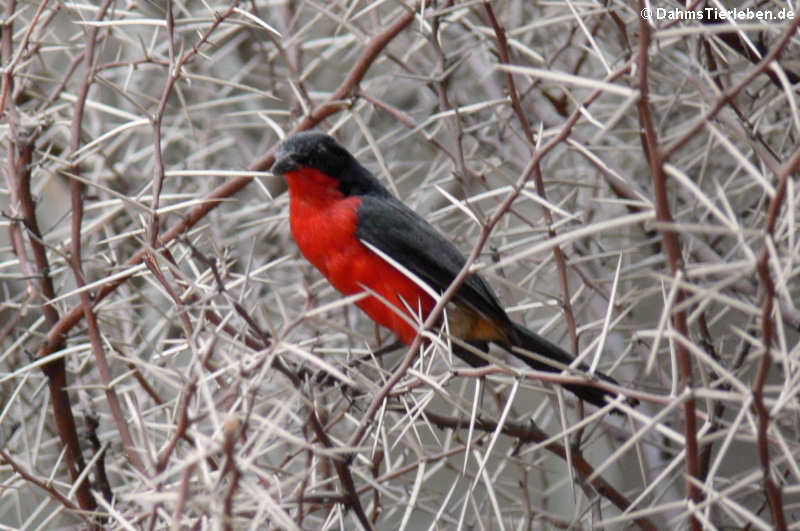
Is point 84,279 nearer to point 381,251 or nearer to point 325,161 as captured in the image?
point 381,251

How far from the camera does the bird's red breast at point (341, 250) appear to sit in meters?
3.10

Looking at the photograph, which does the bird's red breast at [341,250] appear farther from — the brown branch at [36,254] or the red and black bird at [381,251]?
the brown branch at [36,254]

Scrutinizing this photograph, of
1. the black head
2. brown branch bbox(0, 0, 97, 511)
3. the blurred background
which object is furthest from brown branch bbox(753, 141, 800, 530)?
the black head

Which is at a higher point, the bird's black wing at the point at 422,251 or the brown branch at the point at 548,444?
the bird's black wing at the point at 422,251

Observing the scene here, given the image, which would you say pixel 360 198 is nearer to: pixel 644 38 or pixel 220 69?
pixel 220 69

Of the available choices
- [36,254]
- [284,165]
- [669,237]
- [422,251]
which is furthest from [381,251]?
[669,237]

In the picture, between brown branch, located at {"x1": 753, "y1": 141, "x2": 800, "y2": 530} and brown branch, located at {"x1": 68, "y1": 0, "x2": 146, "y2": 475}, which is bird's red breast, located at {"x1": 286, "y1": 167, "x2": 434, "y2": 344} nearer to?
brown branch, located at {"x1": 68, "y1": 0, "x2": 146, "y2": 475}

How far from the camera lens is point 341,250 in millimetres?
3146

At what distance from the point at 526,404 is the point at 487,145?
1366mm

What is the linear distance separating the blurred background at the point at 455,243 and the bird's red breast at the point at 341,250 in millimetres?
88

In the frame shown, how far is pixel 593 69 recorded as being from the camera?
3.92m

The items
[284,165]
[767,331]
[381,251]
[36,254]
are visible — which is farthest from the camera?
[381,251]

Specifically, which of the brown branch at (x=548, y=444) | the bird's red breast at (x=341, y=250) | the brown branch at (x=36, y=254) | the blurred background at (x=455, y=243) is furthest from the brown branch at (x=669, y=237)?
the bird's red breast at (x=341, y=250)

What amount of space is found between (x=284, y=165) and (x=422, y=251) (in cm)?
50
